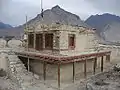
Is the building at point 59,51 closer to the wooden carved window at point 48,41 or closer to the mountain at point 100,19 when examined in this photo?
the wooden carved window at point 48,41

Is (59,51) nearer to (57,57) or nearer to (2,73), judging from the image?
(57,57)

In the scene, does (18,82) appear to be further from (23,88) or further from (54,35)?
(54,35)

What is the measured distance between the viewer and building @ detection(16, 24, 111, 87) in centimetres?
2012

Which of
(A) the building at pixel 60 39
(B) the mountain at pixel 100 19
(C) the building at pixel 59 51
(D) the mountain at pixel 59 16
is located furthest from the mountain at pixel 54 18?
(C) the building at pixel 59 51

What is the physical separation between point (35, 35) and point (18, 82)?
710 cm

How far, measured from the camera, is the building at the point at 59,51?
20.1 meters

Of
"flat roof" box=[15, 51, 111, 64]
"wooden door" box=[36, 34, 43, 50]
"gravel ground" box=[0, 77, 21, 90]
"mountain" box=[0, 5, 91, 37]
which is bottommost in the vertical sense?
"gravel ground" box=[0, 77, 21, 90]

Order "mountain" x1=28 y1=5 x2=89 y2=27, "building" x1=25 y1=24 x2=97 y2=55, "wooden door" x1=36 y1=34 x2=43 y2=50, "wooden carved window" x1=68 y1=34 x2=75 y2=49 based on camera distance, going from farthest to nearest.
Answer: "mountain" x1=28 y1=5 x2=89 y2=27 → "wooden door" x1=36 y1=34 x2=43 y2=50 → "wooden carved window" x1=68 y1=34 x2=75 y2=49 → "building" x1=25 y1=24 x2=97 y2=55

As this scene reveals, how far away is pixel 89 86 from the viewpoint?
1466 centimetres

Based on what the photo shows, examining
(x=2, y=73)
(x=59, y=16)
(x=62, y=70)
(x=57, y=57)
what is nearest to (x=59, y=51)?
(x=62, y=70)

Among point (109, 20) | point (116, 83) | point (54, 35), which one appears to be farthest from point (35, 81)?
point (109, 20)

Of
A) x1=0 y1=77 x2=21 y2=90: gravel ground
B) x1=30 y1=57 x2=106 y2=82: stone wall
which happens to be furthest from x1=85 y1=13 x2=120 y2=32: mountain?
x1=0 y1=77 x2=21 y2=90: gravel ground

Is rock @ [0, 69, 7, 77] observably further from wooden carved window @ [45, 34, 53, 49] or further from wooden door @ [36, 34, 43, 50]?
wooden carved window @ [45, 34, 53, 49]

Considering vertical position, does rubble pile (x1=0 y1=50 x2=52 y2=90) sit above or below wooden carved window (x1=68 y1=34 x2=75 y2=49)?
below
